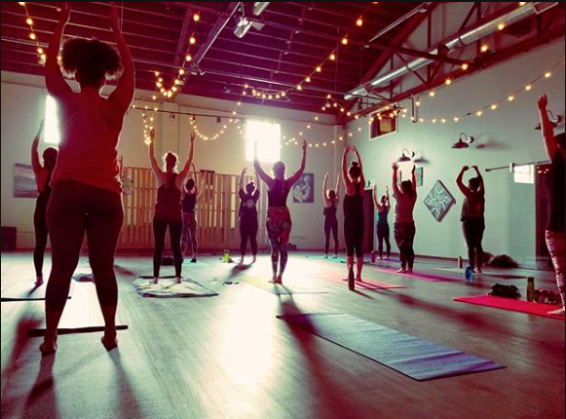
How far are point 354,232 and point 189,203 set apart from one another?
2.28 m

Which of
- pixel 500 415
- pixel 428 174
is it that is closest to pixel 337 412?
pixel 500 415

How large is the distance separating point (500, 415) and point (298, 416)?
1.97ft

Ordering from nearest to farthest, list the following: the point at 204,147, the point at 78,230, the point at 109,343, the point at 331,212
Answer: the point at 78,230 < the point at 109,343 < the point at 204,147 < the point at 331,212

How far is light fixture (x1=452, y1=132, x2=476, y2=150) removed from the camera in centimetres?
383

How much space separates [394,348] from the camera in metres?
1.93

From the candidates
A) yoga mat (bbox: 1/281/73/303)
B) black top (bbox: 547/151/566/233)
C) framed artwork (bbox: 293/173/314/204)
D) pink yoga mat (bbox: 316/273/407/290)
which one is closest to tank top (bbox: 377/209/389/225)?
pink yoga mat (bbox: 316/273/407/290)

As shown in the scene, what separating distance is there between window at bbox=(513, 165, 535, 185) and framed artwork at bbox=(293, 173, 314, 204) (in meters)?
3.46

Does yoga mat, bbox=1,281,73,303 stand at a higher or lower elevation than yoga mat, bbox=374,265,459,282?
higher

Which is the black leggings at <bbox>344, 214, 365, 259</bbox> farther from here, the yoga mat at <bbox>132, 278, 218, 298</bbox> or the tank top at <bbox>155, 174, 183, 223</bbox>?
the tank top at <bbox>155, 174, 183, 223</bbox>

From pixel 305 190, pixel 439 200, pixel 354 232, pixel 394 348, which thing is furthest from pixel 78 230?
pixel 305 190

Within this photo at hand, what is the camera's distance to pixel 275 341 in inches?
80.8

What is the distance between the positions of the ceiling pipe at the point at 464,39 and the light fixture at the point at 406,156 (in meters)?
2.50

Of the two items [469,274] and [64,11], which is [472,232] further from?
[64,11]

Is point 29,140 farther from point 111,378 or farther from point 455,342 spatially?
point 455,342
